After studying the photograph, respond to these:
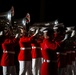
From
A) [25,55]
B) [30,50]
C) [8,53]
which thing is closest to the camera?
[8,53]

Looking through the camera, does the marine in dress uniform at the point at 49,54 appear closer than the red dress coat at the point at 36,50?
Yes

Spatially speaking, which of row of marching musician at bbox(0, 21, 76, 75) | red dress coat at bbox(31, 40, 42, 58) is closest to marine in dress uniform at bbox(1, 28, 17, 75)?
row of marching musician at bbox(0, 21, 76, 75)

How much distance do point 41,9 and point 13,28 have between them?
728cm

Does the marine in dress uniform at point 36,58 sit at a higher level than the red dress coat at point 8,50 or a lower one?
lower

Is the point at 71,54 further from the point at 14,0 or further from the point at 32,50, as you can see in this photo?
the point at 14,0

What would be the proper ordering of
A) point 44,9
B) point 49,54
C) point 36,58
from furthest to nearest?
point 44,9, point 36,58, point 49,54

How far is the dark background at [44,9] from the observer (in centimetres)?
1441

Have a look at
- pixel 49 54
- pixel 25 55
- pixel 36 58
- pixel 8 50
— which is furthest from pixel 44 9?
pixel 49 54

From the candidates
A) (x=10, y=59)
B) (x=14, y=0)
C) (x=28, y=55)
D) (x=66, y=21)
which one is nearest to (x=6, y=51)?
(x=10, y=59)

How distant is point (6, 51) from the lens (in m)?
9.45

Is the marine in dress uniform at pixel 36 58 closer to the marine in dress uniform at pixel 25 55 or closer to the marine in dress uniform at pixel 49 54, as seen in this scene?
the marine in dress uniform at pixel 25 55

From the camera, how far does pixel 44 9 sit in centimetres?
1772

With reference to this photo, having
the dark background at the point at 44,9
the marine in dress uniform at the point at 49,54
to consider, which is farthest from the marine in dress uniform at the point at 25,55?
the dark background at the point at 44,9

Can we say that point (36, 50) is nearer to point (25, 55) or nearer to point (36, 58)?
point (36, 58)
